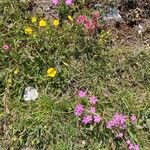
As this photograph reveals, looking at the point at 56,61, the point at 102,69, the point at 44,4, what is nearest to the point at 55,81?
the point at 56,61

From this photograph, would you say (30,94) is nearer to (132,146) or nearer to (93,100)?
(93,100)

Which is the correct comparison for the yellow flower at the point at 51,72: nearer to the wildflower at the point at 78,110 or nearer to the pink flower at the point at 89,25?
the wildflower at the point at 78,110

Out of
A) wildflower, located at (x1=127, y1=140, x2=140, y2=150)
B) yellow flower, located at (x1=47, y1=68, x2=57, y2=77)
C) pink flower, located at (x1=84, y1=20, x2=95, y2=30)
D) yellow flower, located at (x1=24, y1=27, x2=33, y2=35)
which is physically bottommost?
wildflower, located at (x1=127, y1=140, x2=140, y2=150)

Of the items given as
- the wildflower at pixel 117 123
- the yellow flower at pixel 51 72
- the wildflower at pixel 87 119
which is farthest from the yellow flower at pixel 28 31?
the wildflower at pixel 117 123

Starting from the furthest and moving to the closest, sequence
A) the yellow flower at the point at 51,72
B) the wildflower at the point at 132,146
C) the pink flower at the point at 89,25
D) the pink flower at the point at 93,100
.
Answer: the pink flower at the point at 89,25 → the yellow flower at the point at 51,72 → the pink flower at the point at 93,100 → the wildflower at the point at 132,146

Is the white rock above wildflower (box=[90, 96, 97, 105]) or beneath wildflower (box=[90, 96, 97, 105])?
beneath

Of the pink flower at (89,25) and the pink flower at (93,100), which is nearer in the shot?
the pink flower at (93,100)

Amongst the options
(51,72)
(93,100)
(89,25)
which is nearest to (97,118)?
(93,100)

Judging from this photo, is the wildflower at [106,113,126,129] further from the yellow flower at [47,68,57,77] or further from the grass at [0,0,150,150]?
the yellow flower at [47,68,57,77]

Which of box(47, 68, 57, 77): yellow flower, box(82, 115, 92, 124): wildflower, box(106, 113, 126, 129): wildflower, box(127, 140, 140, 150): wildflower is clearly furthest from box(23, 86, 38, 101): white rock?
box(127, 140, 140, 150): wildflower

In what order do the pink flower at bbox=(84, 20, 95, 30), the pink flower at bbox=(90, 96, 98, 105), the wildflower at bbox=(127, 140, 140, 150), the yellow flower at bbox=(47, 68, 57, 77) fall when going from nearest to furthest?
the wildflower at bbox=(127, 140, 140, 150)
the pink flower at bbox=(90, 96, 98, 105)
the yellow flower at bbox=(47, 68, 57, 77)
the pink flower at bbox=(84, 20, 95, 30)
